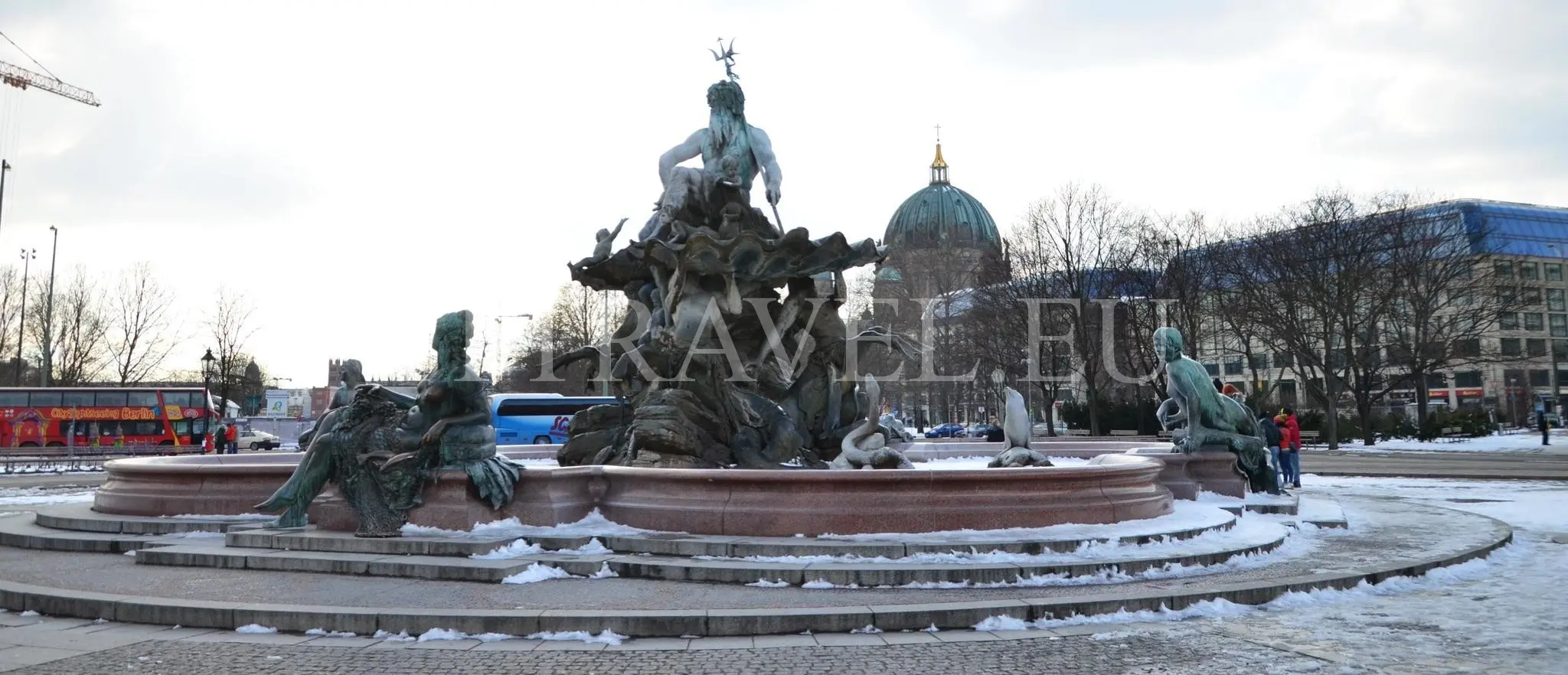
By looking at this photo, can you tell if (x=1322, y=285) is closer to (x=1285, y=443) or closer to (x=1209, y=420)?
(x=1285, y=443)

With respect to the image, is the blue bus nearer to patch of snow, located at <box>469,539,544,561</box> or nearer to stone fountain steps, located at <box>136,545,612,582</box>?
stone fountain steps, located at <box>136,545,612,582</box>

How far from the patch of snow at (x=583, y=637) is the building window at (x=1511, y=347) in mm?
50893

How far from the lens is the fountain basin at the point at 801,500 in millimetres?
9266

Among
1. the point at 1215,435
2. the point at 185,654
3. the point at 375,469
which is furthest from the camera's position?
the point at 1215,435

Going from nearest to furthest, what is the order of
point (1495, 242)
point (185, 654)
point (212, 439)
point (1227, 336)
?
point (185, 654)
point (212, 439)
point (1227, 336)
point (1495, 242)

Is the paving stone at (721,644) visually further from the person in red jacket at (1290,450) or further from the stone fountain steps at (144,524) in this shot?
the person in red jacket at (1290,450)

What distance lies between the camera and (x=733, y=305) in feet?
46.3

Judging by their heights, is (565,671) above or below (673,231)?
below

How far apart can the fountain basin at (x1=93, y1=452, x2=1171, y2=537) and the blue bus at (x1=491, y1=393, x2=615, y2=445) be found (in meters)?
30.8

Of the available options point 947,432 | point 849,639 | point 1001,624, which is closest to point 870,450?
point 1001,624

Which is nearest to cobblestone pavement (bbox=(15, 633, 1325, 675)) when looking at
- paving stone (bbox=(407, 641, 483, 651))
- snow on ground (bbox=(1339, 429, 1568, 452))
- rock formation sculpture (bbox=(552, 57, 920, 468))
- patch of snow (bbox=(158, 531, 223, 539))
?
paving stone (bbox=(407, 641, 483, 651))

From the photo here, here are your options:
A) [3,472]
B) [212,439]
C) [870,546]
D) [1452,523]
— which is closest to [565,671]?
[870,546]

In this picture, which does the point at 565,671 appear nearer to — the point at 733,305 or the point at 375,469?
the point at 375,469

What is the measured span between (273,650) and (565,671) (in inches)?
76.3
